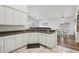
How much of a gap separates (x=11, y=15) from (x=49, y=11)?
2.87 feet

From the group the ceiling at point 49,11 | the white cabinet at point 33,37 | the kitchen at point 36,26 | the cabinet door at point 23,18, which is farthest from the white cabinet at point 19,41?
the ceiling at point 49,11

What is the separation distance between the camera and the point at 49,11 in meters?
1.91

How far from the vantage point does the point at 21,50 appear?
1895 mm

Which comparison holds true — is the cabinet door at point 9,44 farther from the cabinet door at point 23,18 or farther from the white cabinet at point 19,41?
the cabinet door at point 23,18

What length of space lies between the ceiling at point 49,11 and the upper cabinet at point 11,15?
0.20 m

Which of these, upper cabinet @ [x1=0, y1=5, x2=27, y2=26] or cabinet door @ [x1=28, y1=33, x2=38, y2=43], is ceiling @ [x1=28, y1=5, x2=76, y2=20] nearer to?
upper cabinet @ [x1=0, y1=5, x2=27, y2=26]

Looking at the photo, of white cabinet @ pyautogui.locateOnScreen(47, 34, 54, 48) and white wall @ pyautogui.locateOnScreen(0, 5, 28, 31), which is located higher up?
white wall @ pyautogui.locateOnScreen(0, 5, 28, 31)

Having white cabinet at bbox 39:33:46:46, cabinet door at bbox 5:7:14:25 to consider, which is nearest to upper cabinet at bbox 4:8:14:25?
cabinet door at bbox 5:7:14:25

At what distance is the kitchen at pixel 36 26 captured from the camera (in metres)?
1.85

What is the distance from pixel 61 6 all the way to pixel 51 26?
50 centimetres

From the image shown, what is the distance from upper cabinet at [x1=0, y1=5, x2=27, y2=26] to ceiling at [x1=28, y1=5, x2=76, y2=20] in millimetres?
200

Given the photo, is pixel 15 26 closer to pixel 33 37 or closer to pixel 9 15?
pixel 9 15

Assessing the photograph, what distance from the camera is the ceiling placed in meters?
1.85
